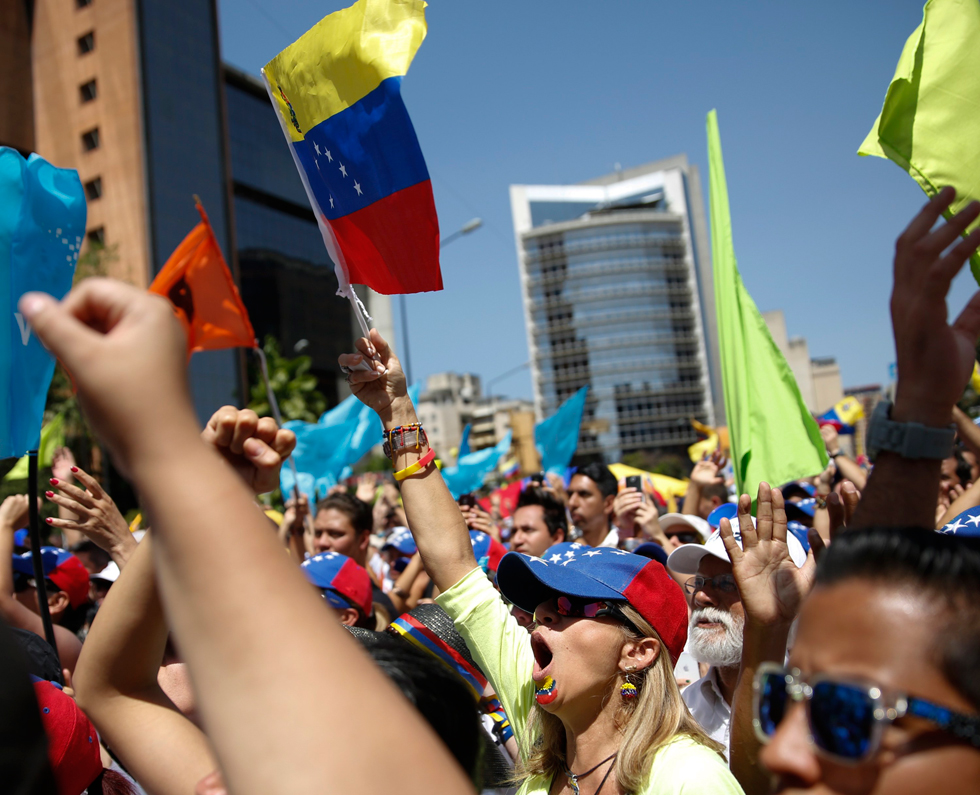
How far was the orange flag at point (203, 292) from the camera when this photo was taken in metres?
6.08

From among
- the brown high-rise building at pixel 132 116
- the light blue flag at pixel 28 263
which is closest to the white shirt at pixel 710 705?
the light blue flag at pixel 28 263

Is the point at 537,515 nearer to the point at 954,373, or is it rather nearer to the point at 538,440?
the point at 954,373

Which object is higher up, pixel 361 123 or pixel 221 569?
pixel 361 123

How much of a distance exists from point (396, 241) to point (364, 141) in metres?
0.40

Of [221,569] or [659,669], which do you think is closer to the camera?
[221,569]

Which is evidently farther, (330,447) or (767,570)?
(330,447)

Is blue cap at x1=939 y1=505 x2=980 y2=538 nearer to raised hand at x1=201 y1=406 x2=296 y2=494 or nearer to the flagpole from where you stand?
raised hand at x1=201 y1=406 x2=296 y2=494

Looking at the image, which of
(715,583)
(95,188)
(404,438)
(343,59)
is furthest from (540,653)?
(95,188)

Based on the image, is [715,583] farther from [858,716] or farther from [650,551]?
[858,716]

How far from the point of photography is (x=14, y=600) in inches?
145

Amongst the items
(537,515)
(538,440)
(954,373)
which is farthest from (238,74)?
(954,373)

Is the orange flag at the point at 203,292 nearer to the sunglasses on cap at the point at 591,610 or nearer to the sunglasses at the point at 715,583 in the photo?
the sunglasses at the point at 715,583

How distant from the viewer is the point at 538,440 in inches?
421

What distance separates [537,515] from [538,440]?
5311mm
